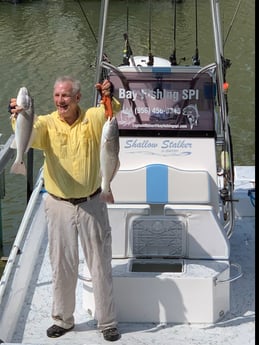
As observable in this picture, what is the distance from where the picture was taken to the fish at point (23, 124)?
11.9 feet

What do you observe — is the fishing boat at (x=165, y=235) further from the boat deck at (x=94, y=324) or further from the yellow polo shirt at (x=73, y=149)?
the yellow polo shirt at (x=73, y=149)

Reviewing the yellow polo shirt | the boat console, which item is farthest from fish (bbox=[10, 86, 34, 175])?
the boat console

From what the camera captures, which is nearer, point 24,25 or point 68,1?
point 24,25

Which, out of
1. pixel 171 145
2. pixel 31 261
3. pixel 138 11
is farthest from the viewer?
pixel 138 11

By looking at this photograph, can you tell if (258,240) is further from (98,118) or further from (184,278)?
(184,278)

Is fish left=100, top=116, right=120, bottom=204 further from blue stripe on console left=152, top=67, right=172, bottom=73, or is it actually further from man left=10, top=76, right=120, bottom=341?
blue stripe on console left=152, top=67, right=172, bottom=73

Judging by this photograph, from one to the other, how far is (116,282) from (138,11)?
2183 centimetres

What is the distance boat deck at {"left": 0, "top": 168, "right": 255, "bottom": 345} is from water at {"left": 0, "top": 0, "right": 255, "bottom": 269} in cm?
246

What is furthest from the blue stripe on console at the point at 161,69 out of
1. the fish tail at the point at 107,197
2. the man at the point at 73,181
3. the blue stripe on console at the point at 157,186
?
the fish tail at the point at 107,197

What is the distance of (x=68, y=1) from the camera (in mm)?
27375

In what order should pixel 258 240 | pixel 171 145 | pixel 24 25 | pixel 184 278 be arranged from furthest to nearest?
pixel 24 25 < pixel 171 145 < pixel 184 278 < pixel 258 240

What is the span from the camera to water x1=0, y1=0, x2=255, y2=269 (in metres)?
12.2

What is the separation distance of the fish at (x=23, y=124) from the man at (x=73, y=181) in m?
0.22

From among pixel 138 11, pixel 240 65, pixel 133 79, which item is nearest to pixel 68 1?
pixel 138 11
